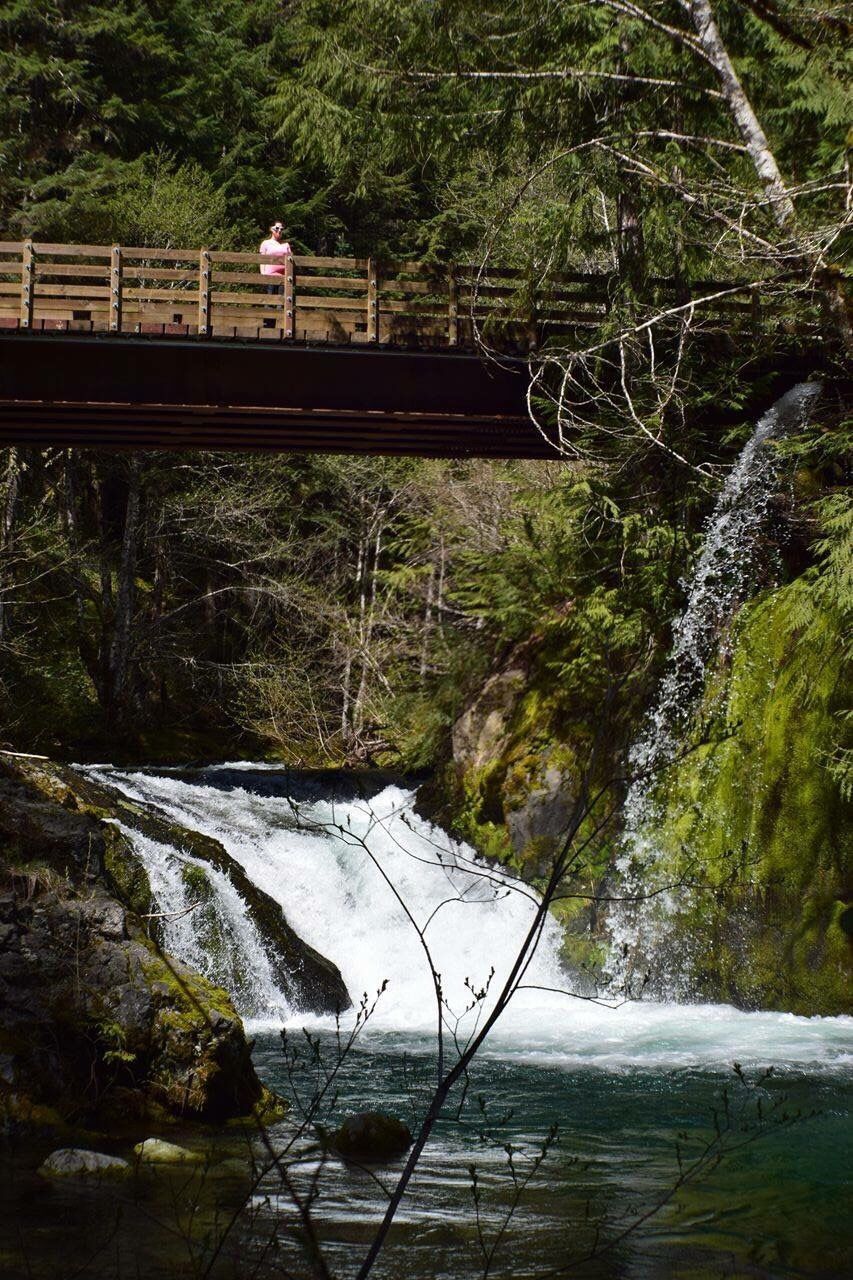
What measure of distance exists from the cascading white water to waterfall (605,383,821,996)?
833mm

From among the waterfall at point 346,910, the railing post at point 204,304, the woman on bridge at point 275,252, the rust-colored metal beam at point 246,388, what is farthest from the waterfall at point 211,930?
the woman on bridge at point 275,252

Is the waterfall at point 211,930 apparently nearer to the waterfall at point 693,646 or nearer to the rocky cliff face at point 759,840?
the rocky cliff face at point 759,840

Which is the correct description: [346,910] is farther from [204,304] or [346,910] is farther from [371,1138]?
[204,304]

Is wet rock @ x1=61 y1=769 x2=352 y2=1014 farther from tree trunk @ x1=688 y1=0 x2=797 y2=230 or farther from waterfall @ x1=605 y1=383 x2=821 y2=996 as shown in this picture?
tree trunk @ x1=688 y1=0 x2=797 y2=230

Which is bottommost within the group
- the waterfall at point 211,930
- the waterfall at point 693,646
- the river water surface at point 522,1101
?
the river water surface at point 522,1101

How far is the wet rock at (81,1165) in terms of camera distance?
6.03m

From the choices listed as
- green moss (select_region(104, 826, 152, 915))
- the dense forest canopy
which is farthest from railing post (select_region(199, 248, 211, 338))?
green moss (select_region(104, 826, 152, 915))

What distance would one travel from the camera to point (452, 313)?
16.0 meters

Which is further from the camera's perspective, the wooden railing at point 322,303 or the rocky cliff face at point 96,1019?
the wooden railing at point 322,303

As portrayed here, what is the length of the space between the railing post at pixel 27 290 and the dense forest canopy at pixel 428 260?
4111mm

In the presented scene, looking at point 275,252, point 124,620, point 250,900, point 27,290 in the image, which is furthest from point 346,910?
point 124,620

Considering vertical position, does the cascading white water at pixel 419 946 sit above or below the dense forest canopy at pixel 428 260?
below

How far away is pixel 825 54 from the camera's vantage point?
14227 millimetres

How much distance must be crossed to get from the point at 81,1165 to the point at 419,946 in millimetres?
7451
